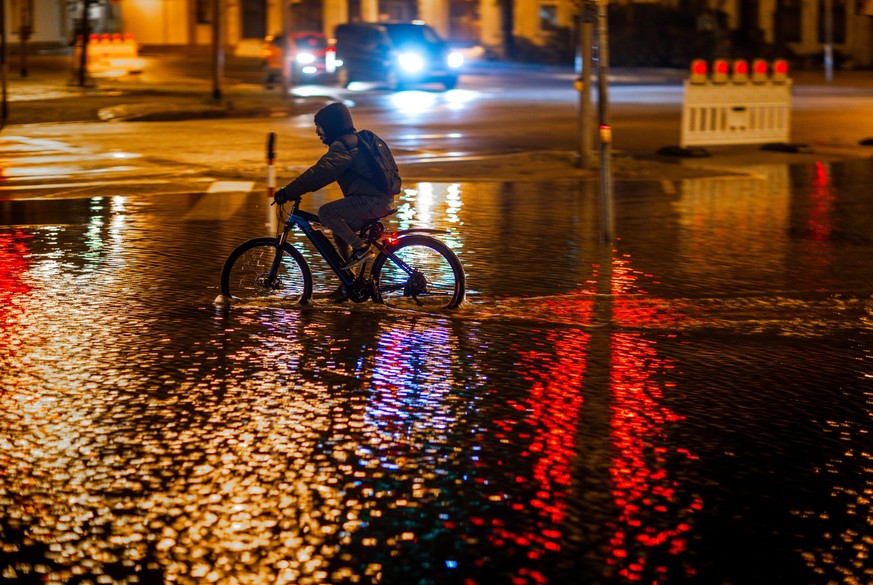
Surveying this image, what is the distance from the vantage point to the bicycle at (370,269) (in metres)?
9.54

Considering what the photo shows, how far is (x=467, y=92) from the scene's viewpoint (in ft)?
128

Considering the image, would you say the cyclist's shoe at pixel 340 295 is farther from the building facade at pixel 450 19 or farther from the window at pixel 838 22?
the window at pixel 838 22

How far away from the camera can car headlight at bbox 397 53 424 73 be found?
3797 centimetres

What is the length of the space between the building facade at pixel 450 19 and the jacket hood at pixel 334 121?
49.9 metres

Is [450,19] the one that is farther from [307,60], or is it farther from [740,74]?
[740,74]

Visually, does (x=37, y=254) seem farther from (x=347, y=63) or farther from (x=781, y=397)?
(x=347, y=63)

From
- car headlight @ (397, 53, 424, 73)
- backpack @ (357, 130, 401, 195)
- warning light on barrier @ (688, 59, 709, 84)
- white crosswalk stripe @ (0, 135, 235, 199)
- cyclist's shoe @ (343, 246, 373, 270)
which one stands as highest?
car headlight @ (397, 53, 424, 73)

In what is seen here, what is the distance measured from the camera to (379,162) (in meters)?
9.27

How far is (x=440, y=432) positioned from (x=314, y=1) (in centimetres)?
5978

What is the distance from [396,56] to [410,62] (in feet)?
1.63

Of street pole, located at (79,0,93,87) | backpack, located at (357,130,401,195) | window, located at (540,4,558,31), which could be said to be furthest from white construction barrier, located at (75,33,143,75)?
backpack, located at (357,130,401,195)

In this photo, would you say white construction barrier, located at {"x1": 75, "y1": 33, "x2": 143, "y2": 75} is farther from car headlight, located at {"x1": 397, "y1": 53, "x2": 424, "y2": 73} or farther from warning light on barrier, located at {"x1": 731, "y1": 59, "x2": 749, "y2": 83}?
warning light on barrier, located at {"x1": 731, "y1": 59, "x2": 749, "y2": 83}

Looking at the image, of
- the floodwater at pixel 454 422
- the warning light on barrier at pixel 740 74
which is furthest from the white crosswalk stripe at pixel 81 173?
the warning light on barrier at pixel 740 74

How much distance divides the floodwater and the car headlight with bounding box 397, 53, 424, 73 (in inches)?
1024
